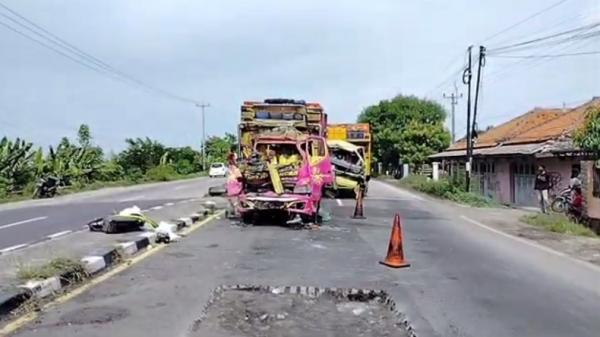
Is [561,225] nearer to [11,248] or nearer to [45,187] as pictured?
[11,248]

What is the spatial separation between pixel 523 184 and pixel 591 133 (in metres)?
15.0

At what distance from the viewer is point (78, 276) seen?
901 cm

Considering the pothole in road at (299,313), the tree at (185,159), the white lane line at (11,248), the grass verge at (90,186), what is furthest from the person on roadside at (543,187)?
the tree at (185,159)

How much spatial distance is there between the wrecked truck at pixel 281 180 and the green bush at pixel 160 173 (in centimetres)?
3988

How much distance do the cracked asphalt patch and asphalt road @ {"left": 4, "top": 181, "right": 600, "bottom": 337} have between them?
6.4 inches

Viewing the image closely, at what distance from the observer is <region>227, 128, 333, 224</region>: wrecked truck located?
17.1 metres

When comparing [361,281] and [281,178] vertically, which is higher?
[281,178]

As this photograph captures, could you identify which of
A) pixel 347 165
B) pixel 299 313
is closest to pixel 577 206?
pixel 347 165

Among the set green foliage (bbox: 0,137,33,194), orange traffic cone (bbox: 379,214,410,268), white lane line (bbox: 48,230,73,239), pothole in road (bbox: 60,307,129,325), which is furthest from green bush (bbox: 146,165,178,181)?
pothole in road (bbox: 60,307,129,325)

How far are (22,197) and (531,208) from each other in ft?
75.8

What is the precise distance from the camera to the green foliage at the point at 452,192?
30.9 m

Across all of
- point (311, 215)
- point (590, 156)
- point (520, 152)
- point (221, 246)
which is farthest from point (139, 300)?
point (520, 152)

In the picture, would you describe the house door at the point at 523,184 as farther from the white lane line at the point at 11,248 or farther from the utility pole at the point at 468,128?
the white lane line at the point at 11,248

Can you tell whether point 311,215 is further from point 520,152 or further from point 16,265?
point 520,152
